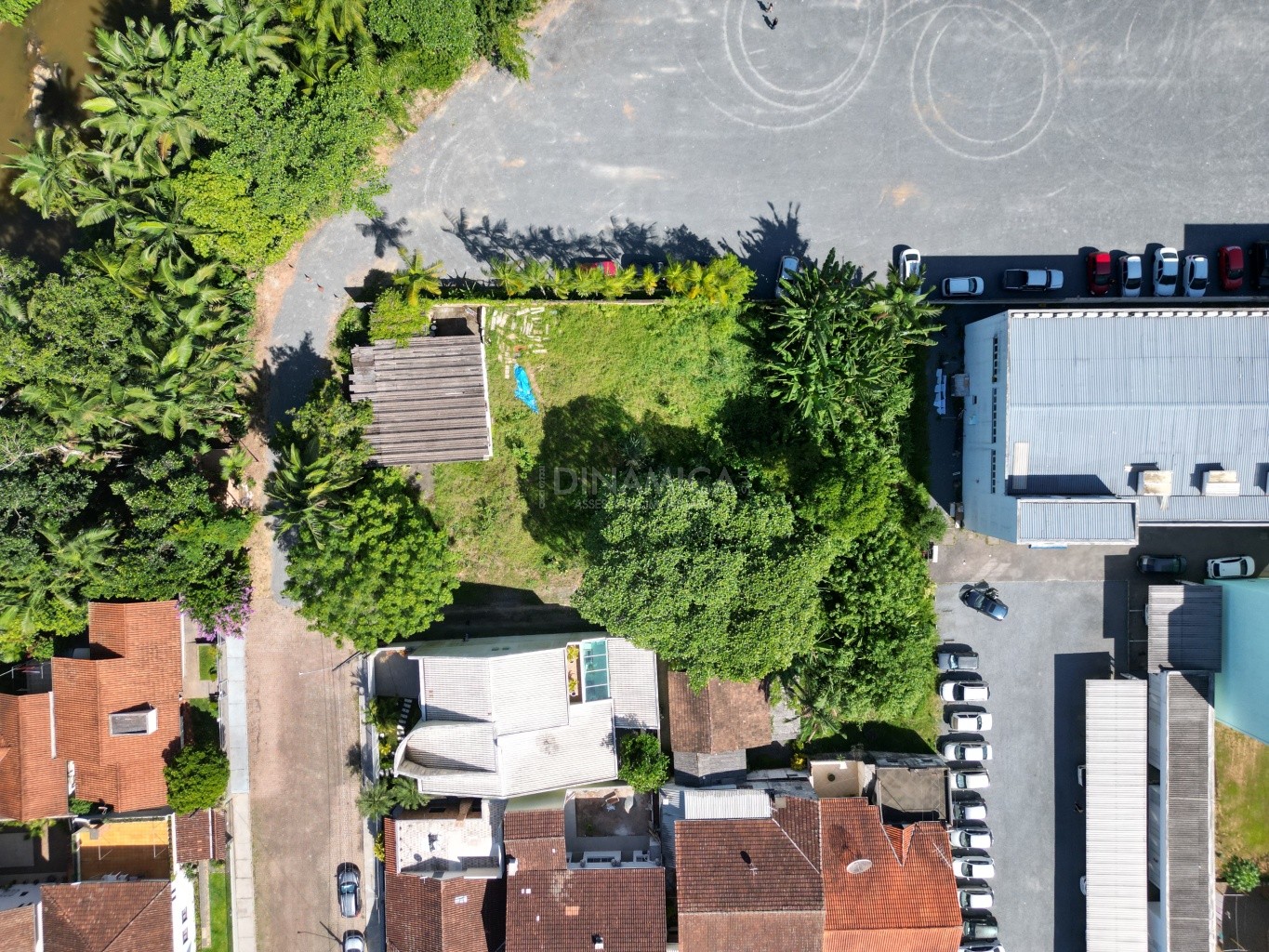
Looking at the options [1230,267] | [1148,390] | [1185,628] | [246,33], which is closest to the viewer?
[246,33]

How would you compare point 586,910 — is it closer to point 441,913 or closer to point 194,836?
point 441,913

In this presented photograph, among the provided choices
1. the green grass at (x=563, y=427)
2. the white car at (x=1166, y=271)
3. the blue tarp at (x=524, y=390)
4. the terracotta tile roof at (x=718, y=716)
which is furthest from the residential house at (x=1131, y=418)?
the blue tarp at (x=524, y=390)

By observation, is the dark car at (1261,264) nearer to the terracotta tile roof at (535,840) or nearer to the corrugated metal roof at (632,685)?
the corrugated metal roof at (632,685)

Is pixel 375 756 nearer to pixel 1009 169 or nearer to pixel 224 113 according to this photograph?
pixel 224 113

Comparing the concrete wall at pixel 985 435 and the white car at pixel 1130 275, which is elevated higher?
the white car at pixel 1130 275

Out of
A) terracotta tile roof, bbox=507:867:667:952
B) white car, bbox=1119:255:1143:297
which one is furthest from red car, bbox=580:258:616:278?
terracotta tile roof, bbox=507:867:667:952

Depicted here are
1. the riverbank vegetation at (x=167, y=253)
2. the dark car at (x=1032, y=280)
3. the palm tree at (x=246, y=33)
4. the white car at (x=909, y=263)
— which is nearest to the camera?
the palm tree at (x=246, y=33)

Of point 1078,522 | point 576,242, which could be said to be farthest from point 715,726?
point 576,242
